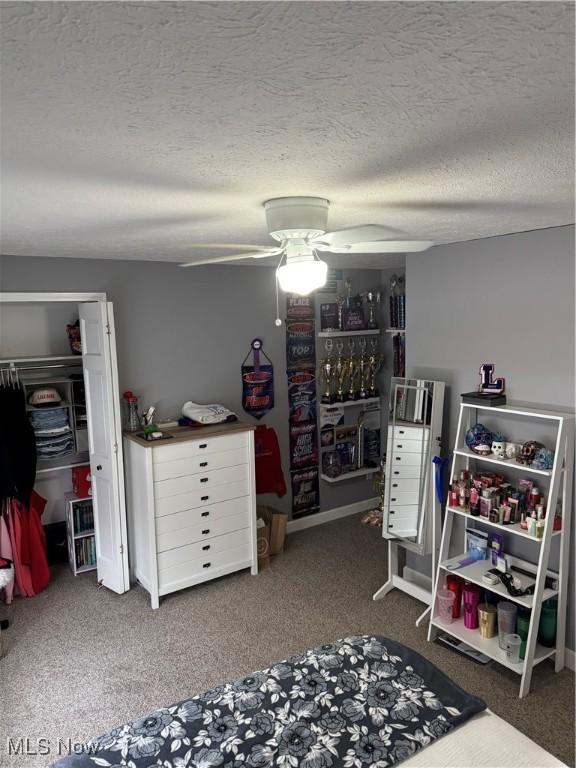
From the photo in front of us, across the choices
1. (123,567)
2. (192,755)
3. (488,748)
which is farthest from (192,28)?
(123,567)

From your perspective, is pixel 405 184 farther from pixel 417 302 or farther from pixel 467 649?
pixel 467 649

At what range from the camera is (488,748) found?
5.82 ft

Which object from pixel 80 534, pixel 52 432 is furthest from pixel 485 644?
pixel 52 432

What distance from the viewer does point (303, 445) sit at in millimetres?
4941

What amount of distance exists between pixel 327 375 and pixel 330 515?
1358 millimetres

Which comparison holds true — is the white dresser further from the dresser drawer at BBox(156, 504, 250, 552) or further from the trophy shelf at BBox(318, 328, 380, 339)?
the trophy shelf at BBox(318, 328, 380, 339)

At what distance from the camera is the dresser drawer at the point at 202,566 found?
372 cm

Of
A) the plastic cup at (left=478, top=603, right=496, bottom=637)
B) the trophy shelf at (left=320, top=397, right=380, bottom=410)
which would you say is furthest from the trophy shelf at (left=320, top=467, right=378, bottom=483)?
the plastic cup at (left=478, top=603, right=496, bottom=637)

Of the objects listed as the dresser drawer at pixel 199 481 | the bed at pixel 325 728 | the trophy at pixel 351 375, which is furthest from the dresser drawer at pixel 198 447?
the bed at pixel 325 728

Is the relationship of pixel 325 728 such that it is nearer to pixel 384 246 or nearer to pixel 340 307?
pixel 384 246

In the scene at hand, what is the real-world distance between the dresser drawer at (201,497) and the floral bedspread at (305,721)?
5.66 feet

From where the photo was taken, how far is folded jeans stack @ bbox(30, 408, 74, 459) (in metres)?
3.86

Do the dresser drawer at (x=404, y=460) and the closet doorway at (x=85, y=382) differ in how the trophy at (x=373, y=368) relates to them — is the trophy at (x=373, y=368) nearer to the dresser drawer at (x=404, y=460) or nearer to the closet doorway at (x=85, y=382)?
the dresser drawer at (x=404, y=460)

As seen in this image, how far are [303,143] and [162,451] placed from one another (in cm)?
271
